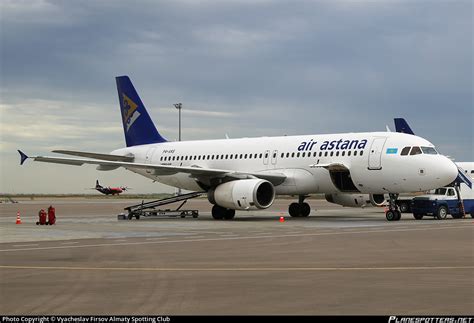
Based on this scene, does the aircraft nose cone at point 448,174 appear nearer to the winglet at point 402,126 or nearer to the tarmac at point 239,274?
the tarmac at point 239,274

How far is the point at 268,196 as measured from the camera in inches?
1436

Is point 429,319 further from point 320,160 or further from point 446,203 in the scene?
point 446,203

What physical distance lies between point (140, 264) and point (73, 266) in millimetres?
1313

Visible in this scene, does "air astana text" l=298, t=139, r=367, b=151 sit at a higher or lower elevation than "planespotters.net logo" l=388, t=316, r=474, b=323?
higher

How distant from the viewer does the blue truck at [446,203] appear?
122 feet

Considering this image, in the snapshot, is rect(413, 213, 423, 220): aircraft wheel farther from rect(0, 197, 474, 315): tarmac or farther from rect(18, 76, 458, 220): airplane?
rect(0, 197, 474, 315): tarmac

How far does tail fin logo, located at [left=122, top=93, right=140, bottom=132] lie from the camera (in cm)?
4728

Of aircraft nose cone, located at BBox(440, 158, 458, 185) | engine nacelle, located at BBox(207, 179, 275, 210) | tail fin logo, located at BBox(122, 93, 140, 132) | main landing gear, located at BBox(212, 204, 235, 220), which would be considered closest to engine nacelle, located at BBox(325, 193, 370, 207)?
engine nacelle, located at BBox(207, 179, 275, 210)

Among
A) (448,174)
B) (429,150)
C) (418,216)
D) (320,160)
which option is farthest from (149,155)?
(448,174)

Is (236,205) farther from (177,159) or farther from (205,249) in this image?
(205,249)

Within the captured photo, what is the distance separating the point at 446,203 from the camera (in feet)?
123

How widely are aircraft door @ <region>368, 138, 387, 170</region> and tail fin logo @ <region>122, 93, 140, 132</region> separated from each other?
17133mm

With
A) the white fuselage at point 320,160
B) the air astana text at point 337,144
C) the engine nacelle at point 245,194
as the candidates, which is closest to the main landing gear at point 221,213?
the engine nacelle at point 245,194

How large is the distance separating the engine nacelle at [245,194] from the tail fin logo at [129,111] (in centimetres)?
1203
